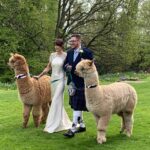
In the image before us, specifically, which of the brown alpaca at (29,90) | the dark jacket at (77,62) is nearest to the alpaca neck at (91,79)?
the dark jacket at (77,62)

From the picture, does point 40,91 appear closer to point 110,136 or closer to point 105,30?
point 110,136

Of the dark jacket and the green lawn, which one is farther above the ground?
the dark jacket

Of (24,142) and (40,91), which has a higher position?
(40,91)

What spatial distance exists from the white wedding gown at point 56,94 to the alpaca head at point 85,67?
3.75ft

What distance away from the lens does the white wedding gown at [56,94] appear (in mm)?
8570

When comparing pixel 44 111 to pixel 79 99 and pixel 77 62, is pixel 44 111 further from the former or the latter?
pixel 77 62

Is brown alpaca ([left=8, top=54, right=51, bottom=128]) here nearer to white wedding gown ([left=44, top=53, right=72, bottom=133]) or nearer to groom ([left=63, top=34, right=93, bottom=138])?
white wedding gown ([left=44, top=53, right=72, bottom=133])

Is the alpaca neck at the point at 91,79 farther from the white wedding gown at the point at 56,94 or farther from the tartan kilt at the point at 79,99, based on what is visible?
the white wedding gown at the point at 56,94

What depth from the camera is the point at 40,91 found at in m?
9.09

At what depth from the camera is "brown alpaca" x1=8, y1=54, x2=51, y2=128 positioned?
8.76m

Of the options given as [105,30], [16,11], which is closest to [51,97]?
[16,11]

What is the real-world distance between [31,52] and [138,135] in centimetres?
2061

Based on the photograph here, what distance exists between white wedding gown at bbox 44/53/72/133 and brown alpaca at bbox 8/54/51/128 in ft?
1.42

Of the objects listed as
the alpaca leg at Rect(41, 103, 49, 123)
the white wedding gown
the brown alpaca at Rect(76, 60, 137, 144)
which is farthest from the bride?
the brown alpaca at Rect(76, 60, 137, 144)
